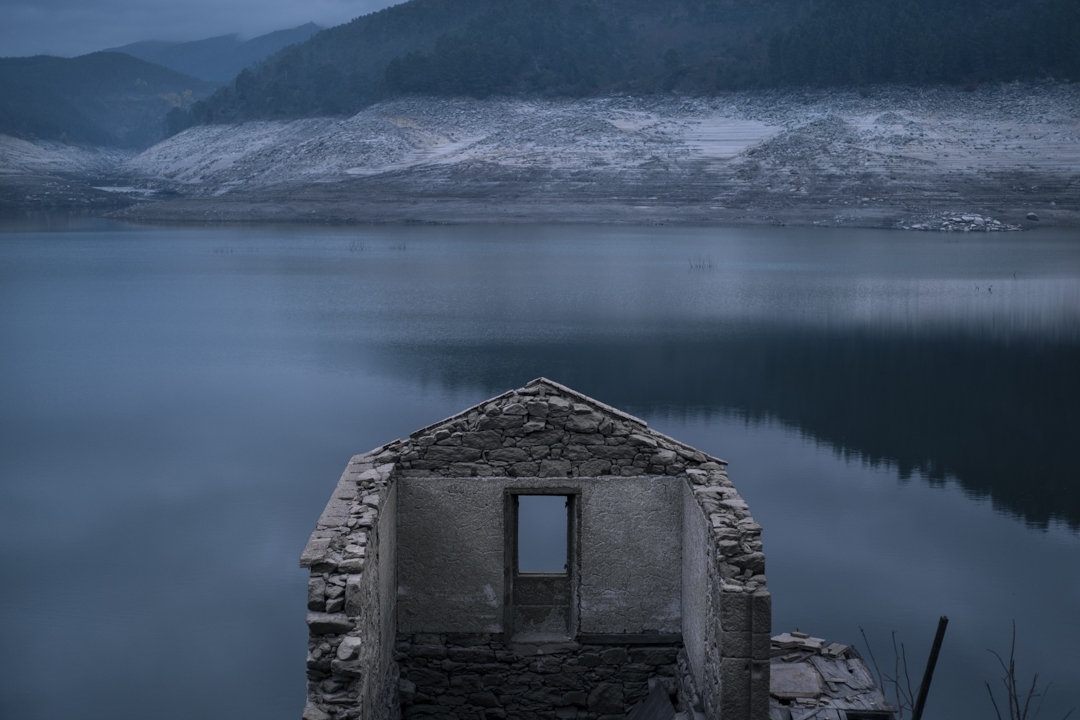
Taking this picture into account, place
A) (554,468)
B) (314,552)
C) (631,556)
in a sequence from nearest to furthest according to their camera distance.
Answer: (314,552) < (554,468) < (631,556)

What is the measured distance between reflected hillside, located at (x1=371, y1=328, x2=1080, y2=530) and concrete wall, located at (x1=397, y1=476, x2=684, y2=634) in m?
10.9

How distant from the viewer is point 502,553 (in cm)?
902

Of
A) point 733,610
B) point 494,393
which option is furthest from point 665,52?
point 733,610

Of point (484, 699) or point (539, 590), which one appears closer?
point (484, 699)

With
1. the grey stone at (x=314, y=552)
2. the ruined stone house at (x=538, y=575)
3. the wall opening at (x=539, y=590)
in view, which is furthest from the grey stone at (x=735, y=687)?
the grey stone at (x=314, y=552)

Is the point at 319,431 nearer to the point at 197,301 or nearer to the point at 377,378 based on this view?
the point at 377,378

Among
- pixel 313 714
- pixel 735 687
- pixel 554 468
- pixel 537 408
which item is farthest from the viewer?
pixel 554 468

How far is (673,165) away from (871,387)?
4775cm

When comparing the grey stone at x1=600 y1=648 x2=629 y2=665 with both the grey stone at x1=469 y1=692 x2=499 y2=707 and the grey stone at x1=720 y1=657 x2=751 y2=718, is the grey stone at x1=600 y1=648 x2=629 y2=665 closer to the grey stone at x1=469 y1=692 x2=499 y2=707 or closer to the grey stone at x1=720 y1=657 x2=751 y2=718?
the grey stone at x1=469 y1=692 x2=499 y2=707

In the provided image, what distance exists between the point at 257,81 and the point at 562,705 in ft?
373

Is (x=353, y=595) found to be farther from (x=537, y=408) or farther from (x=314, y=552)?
(x=537, y=408)

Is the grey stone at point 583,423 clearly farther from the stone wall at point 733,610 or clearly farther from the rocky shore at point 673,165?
the rocky shore at point 673,165

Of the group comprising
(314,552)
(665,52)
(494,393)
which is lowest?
(494,393)

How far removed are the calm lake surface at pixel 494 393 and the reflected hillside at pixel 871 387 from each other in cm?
12
